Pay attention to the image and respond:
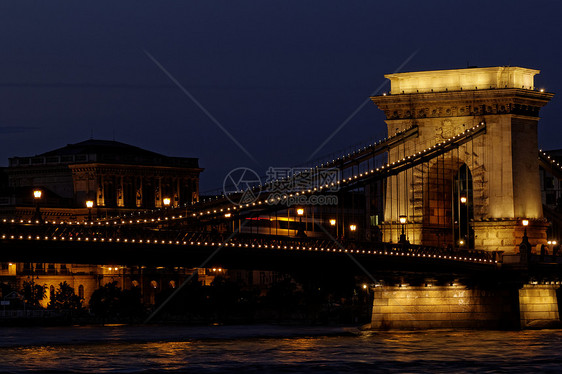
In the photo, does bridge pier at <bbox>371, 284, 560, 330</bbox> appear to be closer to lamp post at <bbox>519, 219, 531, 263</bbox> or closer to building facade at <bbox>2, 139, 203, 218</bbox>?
lamp post at <bbox>519, 219, 531, 263</bbox>

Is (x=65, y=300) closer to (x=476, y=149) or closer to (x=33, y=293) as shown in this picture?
(x=33, y=293)

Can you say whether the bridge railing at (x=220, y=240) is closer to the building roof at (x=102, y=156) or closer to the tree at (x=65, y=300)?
the tree at (x=65, y=300)

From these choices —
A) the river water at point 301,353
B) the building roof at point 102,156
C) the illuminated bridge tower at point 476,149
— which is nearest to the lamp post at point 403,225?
the illuminated bridge tower at point 476,149

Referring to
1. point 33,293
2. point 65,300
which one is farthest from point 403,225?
point 33,293

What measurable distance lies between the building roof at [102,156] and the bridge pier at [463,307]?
271 feet

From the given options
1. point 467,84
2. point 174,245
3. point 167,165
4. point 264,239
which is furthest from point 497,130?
point 167,165

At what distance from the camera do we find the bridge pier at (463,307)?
3671 inches

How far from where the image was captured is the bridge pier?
306 ft

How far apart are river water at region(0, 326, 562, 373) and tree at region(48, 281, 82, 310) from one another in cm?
4858

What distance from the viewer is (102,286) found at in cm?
16625

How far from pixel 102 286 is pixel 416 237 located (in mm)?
72723

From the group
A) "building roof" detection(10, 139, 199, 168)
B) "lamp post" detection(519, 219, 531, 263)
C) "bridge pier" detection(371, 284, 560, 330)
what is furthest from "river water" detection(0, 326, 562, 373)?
"building roof" detection(10, 139, 199, 168)

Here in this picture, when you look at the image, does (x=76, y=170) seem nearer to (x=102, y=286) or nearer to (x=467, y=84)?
(x=102, y=286)

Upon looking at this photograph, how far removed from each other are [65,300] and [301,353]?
252 ft
